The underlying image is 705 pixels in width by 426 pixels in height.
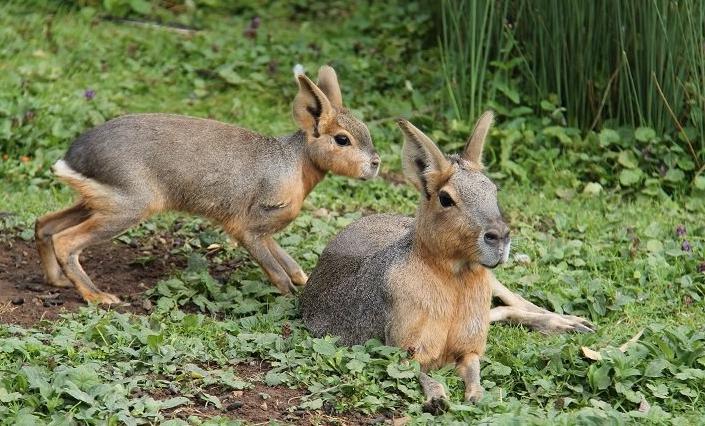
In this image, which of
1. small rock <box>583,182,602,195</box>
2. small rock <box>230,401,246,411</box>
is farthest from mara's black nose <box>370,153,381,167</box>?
small rock <box>230,401,246,411</box>

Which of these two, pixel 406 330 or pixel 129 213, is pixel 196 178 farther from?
pixel 406 330

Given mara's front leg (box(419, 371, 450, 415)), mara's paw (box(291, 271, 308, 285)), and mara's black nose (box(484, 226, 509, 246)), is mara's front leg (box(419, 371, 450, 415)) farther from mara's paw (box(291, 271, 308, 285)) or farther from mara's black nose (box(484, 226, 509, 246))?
mara's paw (box(291, 271, 308, 285))

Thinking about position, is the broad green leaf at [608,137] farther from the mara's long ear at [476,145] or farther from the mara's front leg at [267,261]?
the mara's long ear at [476,145]

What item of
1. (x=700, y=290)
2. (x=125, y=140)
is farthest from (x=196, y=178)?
(x=700, y=290)

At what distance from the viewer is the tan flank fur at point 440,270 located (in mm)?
4970

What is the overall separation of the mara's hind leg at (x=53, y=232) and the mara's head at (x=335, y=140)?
124 cm

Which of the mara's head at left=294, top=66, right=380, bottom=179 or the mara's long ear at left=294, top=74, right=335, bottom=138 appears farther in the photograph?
the mara's head at left=294, top=66, right=380, bottom=179

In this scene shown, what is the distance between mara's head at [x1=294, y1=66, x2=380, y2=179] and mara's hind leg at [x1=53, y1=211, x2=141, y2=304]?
1.05 m

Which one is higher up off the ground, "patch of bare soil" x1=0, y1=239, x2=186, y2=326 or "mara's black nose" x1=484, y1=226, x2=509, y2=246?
"mara's black nose" x1=484, y1=226, x2=509, y2=246

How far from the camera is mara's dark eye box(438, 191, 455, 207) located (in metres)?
5.05

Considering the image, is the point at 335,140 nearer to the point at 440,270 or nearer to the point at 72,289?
the point at 72,289

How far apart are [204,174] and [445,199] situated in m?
1.86

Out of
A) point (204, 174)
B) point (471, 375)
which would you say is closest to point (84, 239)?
point (204, 174)

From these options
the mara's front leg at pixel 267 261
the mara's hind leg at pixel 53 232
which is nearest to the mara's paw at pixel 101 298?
the mara's hind leg at pixel 53 232
